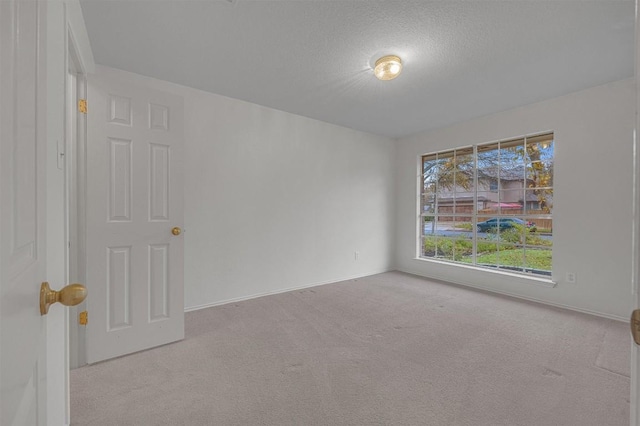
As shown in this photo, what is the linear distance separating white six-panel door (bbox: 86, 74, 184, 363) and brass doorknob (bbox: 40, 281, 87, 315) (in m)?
1.80

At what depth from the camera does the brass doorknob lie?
0.54 m

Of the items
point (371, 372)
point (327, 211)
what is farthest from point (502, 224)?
point (371, 372)

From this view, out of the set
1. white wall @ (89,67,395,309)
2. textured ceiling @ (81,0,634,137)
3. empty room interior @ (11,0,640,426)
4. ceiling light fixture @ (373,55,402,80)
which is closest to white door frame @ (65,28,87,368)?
empty room interior @ (11,0,640,426)

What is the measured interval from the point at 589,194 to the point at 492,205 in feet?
3.41

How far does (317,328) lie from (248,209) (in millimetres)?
1685

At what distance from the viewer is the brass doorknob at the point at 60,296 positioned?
0.54 m

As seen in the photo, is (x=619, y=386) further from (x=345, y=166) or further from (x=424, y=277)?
(x=345, y=166)

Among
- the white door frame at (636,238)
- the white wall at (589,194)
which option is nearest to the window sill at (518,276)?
the white wall at (589,194)

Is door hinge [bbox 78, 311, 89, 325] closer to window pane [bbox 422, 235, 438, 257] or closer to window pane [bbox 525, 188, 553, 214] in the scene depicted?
window pane [bbox 422, 235, 438, 257]

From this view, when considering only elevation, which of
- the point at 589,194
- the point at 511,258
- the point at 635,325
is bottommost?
the point at 511,258

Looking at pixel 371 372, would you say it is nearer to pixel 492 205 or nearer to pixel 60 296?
pixel 60 296

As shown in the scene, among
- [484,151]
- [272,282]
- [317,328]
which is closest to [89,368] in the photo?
[317,328]

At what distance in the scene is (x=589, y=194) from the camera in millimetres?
3027

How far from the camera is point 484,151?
4.03 m
